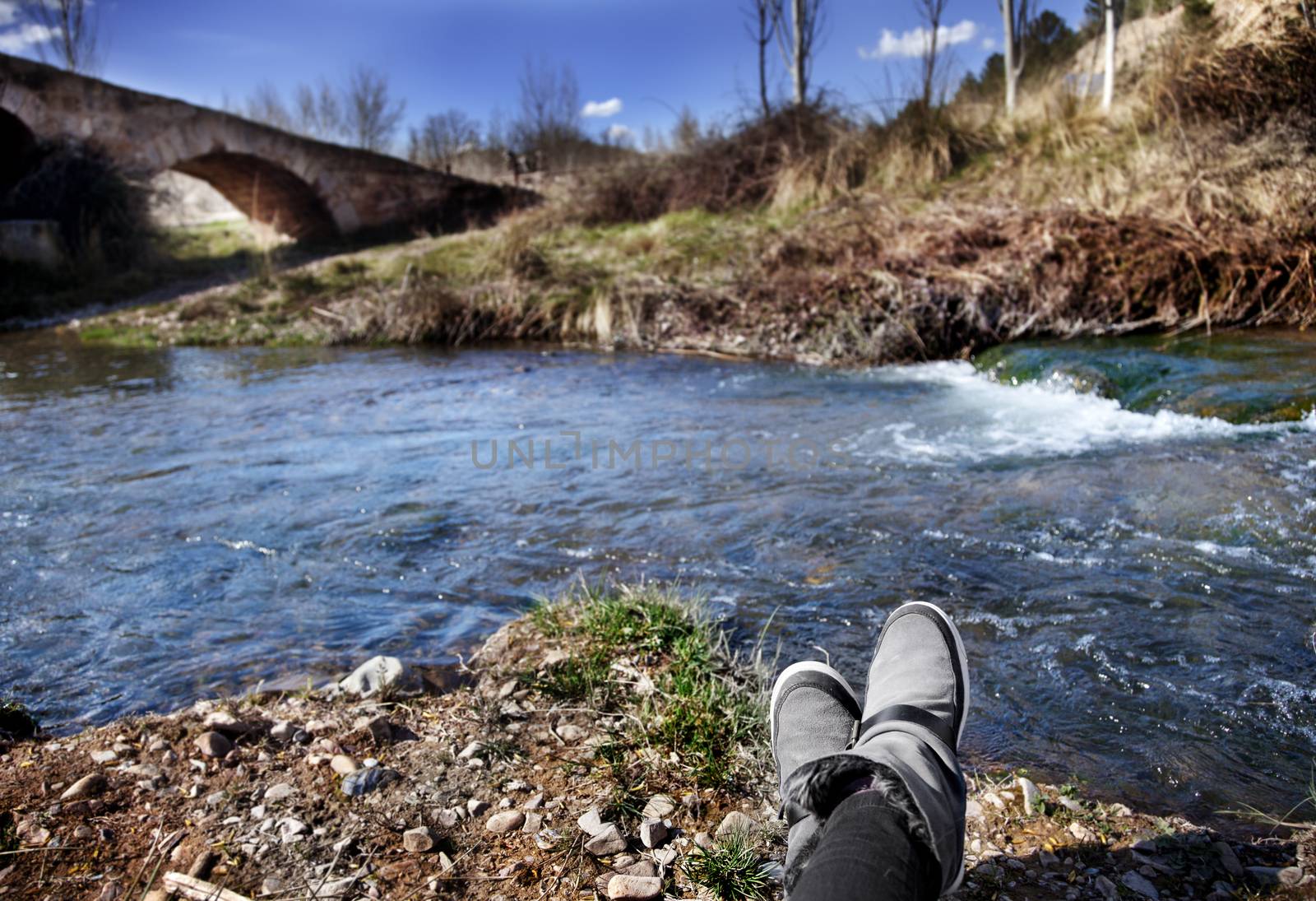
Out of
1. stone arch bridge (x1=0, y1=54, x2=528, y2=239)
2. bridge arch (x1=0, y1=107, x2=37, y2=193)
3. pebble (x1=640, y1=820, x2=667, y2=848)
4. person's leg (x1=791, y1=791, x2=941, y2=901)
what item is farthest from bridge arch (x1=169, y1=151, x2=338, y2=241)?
person's leg (x1=791, y1=791, x2=941, y2=901)

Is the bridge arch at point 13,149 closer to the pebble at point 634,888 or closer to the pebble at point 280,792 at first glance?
the pebble at point 280,792

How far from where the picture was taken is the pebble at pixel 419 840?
1.93 meters

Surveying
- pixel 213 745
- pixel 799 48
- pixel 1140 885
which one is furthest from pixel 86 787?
pixel 799 48

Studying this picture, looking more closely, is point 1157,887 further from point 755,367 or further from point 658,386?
point 755,367

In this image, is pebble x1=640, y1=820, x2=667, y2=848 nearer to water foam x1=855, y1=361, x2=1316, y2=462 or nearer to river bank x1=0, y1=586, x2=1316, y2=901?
river bank x1=0, y1=586, x2=1316, y2=901

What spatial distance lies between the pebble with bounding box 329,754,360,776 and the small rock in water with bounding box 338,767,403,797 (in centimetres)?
2

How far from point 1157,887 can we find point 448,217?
69.8ft

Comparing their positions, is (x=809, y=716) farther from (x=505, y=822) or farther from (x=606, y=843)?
(x=505, y=822)

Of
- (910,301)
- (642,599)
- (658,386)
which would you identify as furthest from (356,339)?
(642,599)

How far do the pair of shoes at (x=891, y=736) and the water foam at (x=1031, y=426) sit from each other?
348cm

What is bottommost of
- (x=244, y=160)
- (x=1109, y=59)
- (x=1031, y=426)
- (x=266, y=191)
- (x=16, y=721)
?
(x=16, y=721)

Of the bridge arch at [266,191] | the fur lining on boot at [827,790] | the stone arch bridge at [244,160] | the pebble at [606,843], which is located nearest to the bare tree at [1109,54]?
the fur lining on boot at [827,790]

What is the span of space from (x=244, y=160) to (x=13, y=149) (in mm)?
4518

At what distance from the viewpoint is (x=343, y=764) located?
2256 mm
